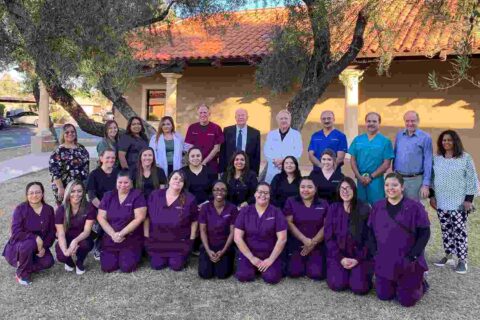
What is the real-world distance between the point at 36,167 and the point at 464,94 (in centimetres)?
1122

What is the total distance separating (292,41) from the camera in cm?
684

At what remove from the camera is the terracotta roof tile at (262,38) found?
6379 mm

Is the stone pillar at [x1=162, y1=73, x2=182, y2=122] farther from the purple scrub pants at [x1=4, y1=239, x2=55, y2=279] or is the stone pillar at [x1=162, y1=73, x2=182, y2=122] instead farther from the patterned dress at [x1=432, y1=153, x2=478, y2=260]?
the patterned dress at [x1=432, y1=153, x2=478, y2=260]

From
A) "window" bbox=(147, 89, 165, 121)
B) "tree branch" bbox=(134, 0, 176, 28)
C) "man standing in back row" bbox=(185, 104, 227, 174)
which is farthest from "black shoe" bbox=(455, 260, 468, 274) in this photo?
"window" bbox=(147, 89, 165, 121)

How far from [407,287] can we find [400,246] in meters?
0.37

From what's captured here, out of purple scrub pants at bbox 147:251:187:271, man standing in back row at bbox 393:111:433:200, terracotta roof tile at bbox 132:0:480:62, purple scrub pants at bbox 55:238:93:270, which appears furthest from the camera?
terracotta roof tile at bbox 132:0:480:62

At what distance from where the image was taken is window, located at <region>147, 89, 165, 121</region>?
1366cm

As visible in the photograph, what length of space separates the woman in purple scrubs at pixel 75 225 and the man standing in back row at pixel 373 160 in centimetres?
309

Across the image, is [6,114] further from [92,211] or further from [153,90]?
[92,211]

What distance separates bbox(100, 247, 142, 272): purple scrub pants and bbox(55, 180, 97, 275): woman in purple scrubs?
0.68 ft

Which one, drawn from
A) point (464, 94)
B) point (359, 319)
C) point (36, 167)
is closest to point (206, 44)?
point (36, 167)

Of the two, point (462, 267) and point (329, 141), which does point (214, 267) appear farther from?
point (462, 267)

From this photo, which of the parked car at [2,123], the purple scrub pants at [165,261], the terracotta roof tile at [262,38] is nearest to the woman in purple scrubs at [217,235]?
the purple scrub pants at [165,261]

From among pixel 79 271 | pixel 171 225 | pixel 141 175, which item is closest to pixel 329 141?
pixel 171 225
